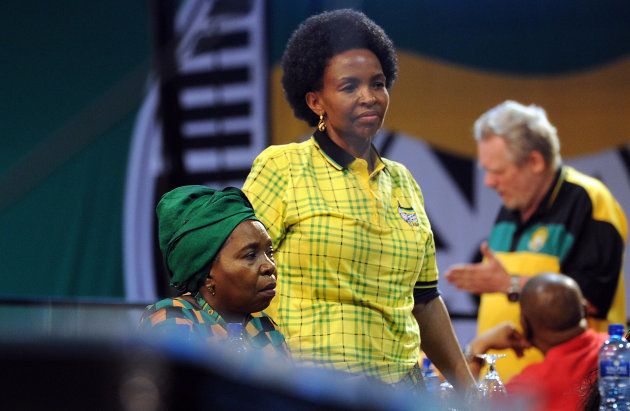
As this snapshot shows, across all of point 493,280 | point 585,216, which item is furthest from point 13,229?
point 585,216

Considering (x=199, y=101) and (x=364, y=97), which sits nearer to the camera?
(x=364, y=97)

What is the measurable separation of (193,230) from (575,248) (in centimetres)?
288

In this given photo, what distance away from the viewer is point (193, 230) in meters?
1.88

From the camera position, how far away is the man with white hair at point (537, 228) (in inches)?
171

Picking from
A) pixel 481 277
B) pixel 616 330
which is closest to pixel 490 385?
pixel 616 330

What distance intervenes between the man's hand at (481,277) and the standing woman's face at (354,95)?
2033 mm

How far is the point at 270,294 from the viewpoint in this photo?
1940mm

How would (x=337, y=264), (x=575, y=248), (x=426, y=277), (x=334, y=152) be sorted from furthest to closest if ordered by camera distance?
(x=575, y=248), (x=426, y=277), (x=334, y=152), (x=337, y=264)

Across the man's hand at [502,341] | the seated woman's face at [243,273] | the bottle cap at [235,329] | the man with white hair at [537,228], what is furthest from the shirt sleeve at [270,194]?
the man with white hair at [537,228]

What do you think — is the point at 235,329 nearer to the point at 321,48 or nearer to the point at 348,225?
the point at 348,225

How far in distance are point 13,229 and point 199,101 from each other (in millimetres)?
1138

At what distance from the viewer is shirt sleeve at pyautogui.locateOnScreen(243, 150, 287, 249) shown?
218cm

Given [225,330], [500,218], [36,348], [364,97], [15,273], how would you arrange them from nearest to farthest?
[36,348] < [225,330] < [364,97] < [500,218] < [15,273]

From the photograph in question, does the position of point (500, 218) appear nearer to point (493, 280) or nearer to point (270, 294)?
point (493, 280)
